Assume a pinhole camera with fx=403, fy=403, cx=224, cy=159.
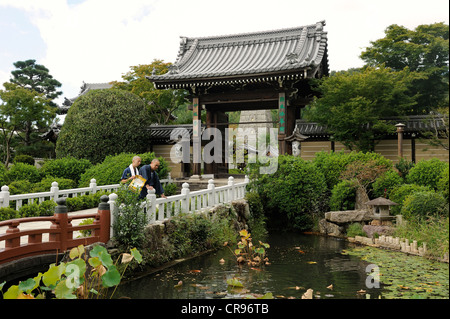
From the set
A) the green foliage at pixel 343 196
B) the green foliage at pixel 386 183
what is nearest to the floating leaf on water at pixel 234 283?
the green foliage at pixel 343 196

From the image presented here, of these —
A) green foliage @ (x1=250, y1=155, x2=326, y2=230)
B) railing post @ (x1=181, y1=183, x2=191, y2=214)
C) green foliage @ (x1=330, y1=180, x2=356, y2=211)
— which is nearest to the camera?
railing post @ (x1=181, y1=183, x2=191, y2=214)

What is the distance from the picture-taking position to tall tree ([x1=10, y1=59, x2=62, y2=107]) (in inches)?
1219

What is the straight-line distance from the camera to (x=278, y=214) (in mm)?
14086

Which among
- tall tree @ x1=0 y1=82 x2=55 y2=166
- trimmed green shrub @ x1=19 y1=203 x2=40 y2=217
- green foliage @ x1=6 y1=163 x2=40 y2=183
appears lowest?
trimmed green shrub @ x1=19 y1=203 x2=40 y2=217

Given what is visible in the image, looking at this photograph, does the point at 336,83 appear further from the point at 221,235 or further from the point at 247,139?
the point at 247,139

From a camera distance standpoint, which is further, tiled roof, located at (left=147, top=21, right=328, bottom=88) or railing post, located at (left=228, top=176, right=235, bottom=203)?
tiled roof, located at (left=147, top=21, right=328, bottom=88)

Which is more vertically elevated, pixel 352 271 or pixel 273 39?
pixel 273 39

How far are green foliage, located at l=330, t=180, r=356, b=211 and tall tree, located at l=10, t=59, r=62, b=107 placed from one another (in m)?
25.2

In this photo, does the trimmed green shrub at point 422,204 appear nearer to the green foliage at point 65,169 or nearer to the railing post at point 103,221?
the railing post at point 103,221

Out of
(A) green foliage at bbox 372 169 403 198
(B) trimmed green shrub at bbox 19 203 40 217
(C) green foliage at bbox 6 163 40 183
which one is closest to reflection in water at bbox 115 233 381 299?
(A) green foliage at bbox 372 169 403 198

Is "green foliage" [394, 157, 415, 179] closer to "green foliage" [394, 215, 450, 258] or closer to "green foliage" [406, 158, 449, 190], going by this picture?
"green foliage" [406, 158, 449, 190]

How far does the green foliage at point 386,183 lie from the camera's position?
40.9ft

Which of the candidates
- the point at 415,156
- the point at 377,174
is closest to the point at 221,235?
the point at 377,174
